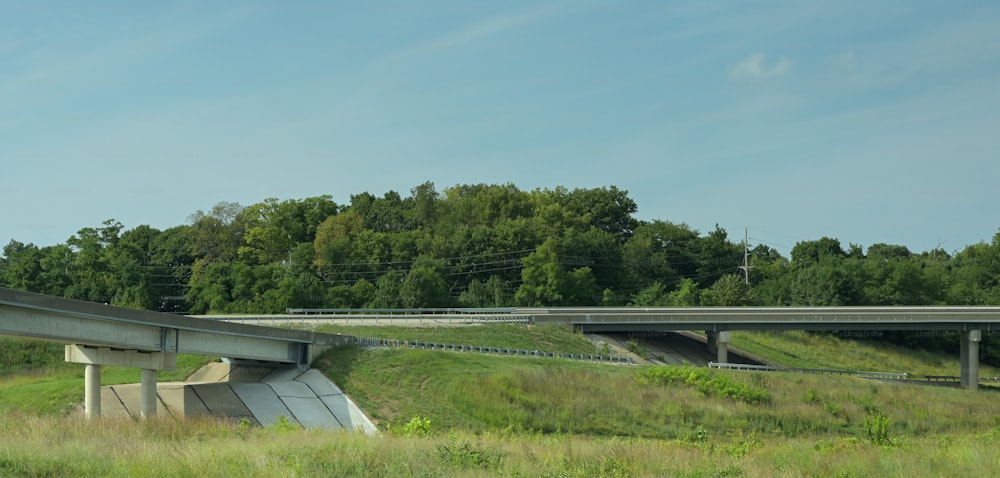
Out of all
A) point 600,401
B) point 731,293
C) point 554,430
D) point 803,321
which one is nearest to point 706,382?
point 600,401

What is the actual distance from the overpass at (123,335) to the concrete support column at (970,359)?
46338mm

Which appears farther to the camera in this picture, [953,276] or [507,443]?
[953,276]

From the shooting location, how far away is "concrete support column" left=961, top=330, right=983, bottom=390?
6888 centimetres

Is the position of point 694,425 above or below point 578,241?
below

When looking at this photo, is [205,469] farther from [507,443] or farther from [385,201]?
[385,201]

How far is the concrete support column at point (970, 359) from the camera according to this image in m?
68.9

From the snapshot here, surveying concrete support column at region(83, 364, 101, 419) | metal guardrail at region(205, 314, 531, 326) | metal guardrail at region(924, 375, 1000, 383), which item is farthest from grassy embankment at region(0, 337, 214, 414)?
metal guardrail at region(924, 375, 1000, 383)

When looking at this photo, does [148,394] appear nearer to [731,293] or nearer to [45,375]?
[45,375]

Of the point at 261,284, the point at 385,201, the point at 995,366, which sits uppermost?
the point at 385,201

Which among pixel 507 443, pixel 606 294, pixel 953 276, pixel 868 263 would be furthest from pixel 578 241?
pixel 507 443

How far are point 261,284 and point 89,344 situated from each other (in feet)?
173

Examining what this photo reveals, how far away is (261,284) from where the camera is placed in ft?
302

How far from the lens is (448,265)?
10600cm

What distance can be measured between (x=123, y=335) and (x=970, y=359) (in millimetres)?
55908
